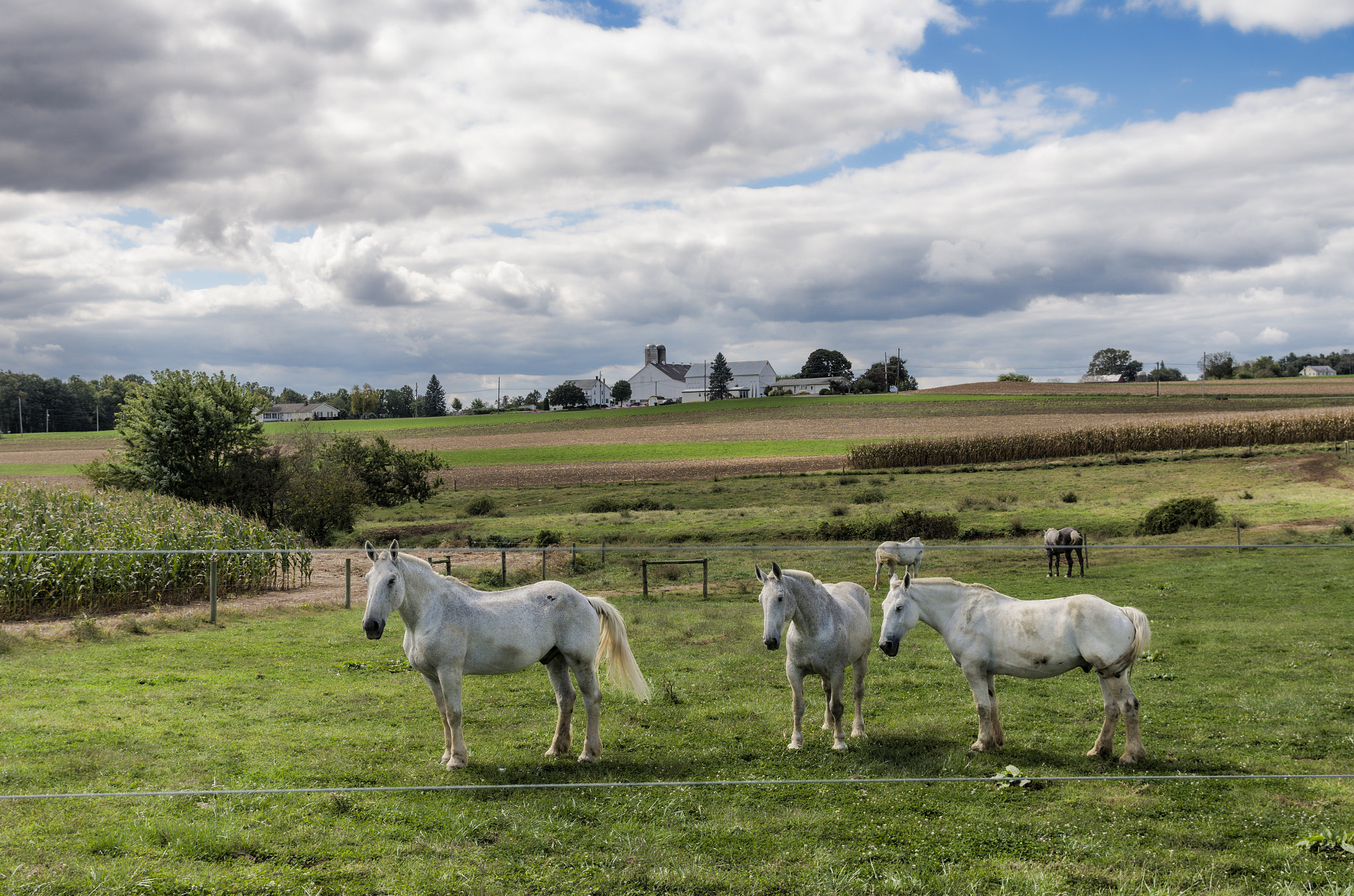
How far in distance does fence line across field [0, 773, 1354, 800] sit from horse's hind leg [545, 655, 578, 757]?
2.66 ft

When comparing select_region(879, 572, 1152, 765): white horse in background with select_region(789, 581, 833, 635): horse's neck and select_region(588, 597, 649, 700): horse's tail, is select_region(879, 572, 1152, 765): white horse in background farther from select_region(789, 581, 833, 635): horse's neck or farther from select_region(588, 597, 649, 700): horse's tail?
select_region(588, 597, 649, 700): horse's tail

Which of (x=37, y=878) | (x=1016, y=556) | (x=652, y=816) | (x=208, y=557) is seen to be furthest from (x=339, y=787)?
(x=1016, y=556)

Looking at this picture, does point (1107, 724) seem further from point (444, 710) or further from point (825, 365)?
point (825, 365)

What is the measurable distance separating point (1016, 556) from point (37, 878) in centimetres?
2787

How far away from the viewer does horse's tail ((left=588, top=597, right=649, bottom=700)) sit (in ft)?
28.8

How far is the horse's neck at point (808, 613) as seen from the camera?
28.5ft

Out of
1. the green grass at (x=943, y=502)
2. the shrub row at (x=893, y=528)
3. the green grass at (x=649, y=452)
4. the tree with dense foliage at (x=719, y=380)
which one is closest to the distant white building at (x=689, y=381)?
the tree with dense foliage at (x=719, y=380)

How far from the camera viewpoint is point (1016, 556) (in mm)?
28062

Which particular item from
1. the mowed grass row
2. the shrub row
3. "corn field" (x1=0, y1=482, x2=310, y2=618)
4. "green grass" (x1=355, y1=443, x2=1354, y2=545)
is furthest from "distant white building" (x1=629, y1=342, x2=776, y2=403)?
the mowed grass row

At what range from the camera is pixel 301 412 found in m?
156

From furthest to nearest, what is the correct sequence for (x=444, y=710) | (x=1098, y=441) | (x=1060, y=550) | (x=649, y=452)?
(x=649, y=452) → (x=1098, y=441) → (x=1060, y=550) → (x=444, y=710)

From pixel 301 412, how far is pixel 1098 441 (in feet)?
473

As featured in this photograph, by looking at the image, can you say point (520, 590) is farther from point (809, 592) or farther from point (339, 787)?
point (809, 592)

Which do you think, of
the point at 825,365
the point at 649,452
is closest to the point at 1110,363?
the point at 825,365
